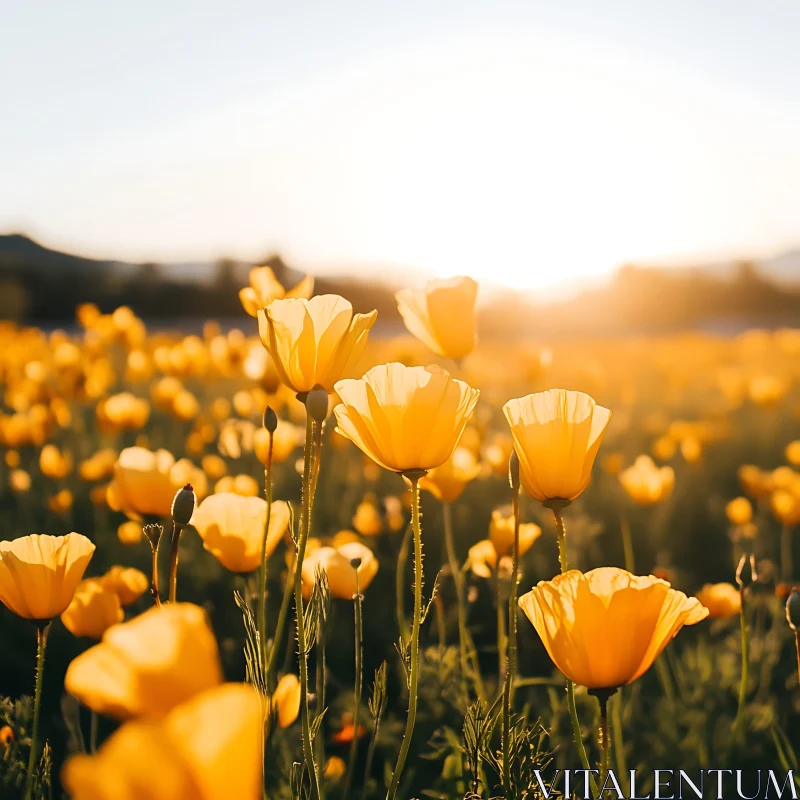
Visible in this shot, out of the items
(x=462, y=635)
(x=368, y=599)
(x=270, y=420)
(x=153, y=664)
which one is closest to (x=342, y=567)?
(x=462, y=635)

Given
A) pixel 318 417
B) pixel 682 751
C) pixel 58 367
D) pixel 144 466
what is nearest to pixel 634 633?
pixel 318 417

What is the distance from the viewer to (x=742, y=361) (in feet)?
26.7

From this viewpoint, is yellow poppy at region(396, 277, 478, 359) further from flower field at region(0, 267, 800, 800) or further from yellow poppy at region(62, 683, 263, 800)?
yellow poppy at region(62, 683, 263, 800)

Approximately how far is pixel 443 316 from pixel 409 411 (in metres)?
0.63

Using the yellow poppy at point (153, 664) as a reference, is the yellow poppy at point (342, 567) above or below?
below

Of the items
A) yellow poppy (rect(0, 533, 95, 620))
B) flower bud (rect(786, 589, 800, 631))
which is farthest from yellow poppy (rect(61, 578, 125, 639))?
flower bud (rect(786, 589, 800, 631))

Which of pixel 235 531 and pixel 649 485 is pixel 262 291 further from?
pixel 649 485

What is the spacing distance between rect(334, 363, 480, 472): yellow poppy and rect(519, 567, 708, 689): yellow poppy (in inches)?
8.2

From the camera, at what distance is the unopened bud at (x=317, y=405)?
0.90 meters

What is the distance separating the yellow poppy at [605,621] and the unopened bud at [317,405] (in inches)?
11.9

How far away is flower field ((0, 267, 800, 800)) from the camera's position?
2.55 ft

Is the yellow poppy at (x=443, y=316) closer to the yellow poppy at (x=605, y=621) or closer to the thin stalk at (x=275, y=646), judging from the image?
the thin stalk at (x=275, y=646)

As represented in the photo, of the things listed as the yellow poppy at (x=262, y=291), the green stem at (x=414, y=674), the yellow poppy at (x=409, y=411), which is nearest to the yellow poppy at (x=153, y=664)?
the green stem at (x=414, y=674)

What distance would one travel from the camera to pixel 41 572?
0.95 m
